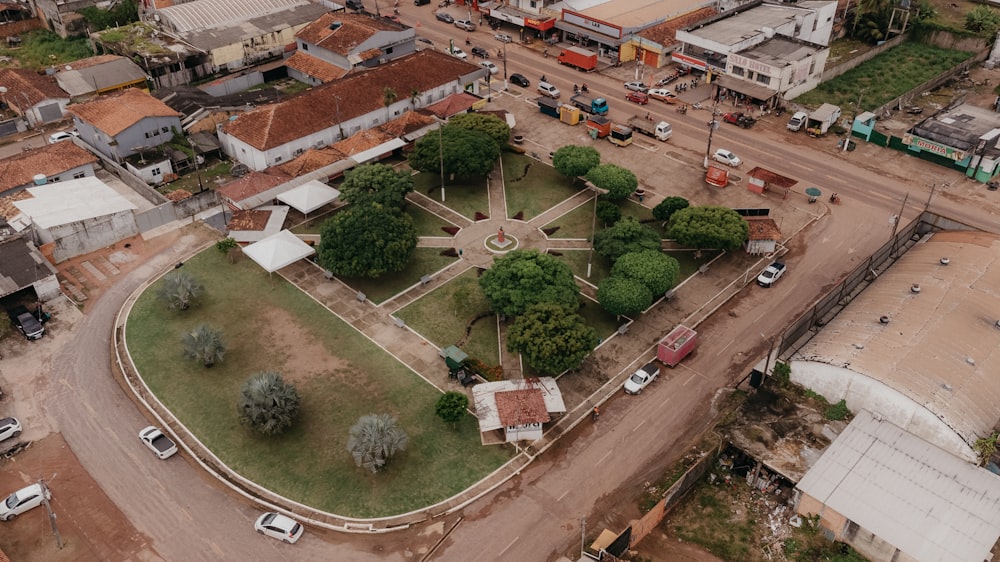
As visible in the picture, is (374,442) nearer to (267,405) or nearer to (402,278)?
(267,405)

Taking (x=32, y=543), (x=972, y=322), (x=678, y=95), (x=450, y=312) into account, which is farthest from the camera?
(x=678, y=95)

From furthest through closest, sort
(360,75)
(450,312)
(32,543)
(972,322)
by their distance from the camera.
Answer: (360,75)
(450,312)
(972,322)
(32,543)

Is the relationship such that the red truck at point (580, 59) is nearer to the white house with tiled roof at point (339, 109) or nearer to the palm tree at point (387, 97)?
the white house with tiled roof at point (339, 109)

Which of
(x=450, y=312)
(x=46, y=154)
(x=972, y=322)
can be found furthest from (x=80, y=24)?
(x=972, y=322)

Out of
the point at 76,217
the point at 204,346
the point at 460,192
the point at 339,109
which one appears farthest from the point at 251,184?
the point at 204,346

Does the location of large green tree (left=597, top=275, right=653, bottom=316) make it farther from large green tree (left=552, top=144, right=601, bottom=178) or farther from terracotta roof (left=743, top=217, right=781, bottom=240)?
large green tree (left=552, top=144, right=601, bottom=178)

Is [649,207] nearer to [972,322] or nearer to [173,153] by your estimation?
[972,322]
